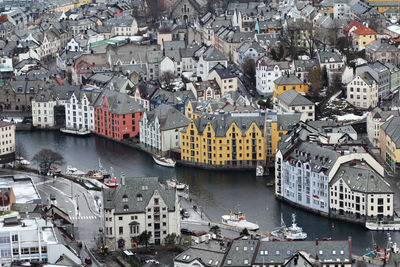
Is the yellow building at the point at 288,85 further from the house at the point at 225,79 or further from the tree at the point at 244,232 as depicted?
the tree at the point at 244,232

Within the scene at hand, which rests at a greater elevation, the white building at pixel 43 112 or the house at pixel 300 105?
the house at pixel 300 105

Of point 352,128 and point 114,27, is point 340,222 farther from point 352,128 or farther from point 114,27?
point 114,27

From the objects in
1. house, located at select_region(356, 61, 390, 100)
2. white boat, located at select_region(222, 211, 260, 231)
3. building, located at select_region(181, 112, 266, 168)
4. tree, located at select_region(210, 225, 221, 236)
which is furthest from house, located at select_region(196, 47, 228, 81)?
tree, located at select_region(210, 225, 221, 236)

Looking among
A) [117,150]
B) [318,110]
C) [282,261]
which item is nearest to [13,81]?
[117,150]

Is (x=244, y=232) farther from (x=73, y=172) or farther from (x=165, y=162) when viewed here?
(x=165, y=162)

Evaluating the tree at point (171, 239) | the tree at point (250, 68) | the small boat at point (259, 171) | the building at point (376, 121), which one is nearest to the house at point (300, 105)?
the building at point (376, 121)

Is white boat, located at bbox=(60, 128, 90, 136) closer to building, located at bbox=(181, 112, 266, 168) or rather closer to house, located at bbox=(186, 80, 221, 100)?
house, located at bbox=(186, 80, 221, 100)

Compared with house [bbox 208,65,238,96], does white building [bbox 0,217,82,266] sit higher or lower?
lower
